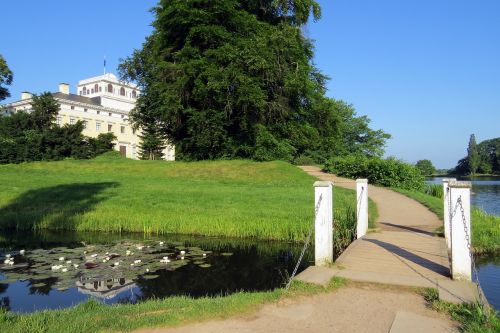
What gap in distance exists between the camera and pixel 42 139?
4481 centimetres

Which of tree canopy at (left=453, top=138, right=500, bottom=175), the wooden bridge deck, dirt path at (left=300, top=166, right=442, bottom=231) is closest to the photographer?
the wooden bridge deck

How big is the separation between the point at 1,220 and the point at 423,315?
1572 centimetres

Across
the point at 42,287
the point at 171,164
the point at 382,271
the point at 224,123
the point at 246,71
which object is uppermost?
the point at 246,71

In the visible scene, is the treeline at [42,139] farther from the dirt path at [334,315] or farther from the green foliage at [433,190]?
the dirt path at [334,315]

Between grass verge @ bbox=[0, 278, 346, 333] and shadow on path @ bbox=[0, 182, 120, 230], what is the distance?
34.0ft

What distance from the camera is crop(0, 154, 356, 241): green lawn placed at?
46.0 ft

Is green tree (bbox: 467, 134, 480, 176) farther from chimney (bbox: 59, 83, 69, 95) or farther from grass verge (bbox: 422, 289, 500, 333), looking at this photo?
grass verge (bbox: 422, 289, 500, 333)

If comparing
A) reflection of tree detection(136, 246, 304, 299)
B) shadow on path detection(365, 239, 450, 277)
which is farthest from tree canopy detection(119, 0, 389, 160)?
shadow on path detection(365, 239, 450, 277)

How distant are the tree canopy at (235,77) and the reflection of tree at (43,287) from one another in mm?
20947

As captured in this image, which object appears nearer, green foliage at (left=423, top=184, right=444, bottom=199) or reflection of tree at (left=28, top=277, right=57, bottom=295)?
reflection of tree at (left=28, top=277, right=57, bottom=295)

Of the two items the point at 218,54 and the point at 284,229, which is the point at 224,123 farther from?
the point at 284,229

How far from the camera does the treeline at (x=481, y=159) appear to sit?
10850 cm

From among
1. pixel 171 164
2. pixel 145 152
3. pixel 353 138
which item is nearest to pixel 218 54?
pixel 171 164

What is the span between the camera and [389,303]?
5992mm
